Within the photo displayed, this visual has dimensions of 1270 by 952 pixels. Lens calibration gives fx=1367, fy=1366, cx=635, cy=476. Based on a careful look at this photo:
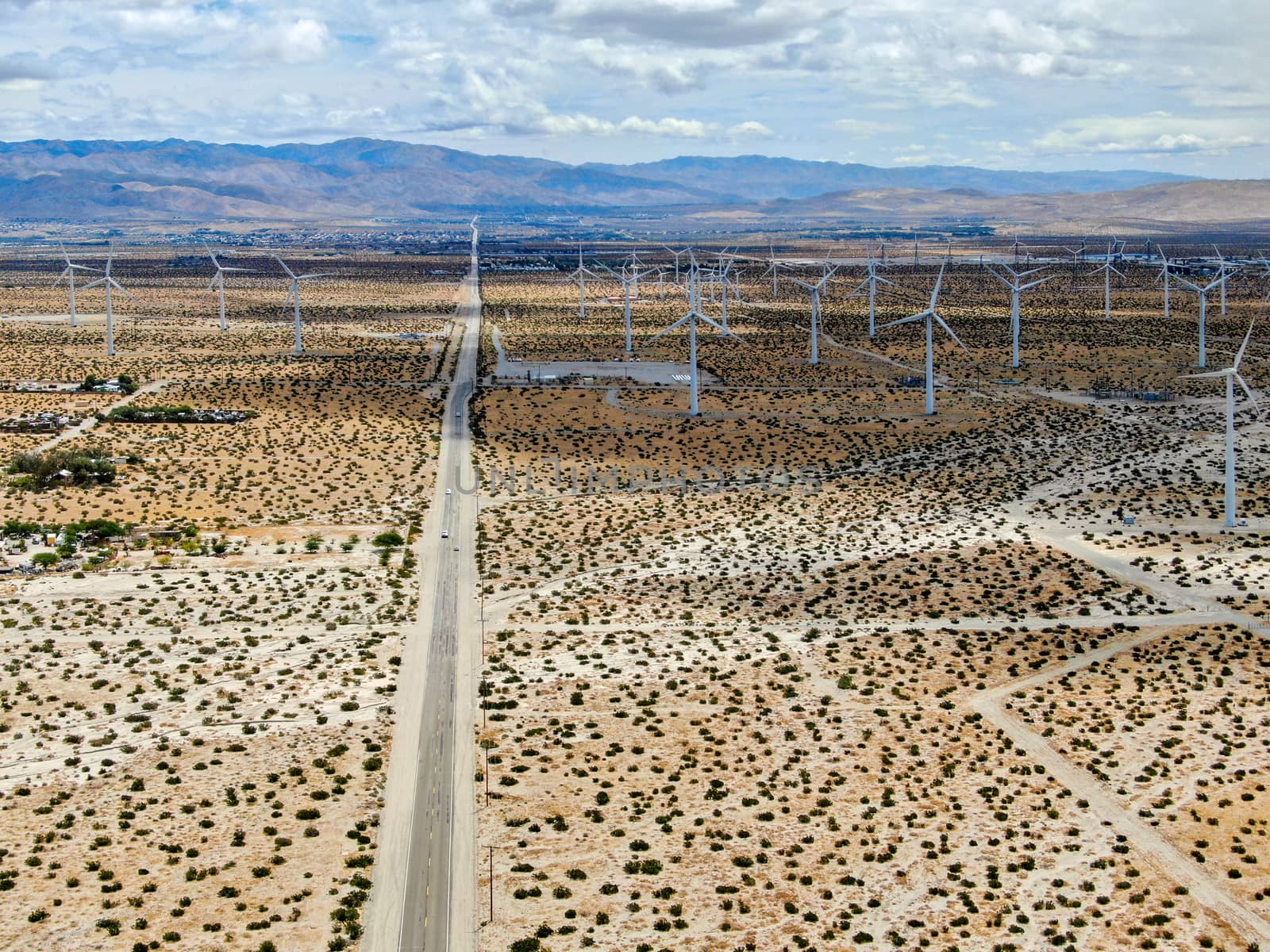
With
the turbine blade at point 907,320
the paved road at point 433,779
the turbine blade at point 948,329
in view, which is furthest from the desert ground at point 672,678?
the turbine blade at point 907,320

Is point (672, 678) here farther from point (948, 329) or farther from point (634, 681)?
point (948, 329)

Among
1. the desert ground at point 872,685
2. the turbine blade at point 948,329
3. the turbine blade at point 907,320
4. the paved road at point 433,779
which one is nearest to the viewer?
the paved road at point 433,779

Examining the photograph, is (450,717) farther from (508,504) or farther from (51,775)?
(508,504)

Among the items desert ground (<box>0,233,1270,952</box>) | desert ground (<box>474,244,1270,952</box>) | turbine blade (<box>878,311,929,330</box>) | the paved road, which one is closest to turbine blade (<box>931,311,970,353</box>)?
turbine blade (<box>878,311,929,330</box>)

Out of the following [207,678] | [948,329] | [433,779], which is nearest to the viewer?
[433,779]

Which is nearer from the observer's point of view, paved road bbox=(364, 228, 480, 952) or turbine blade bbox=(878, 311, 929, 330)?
paved road bbox=(364, 228, 480, 952)

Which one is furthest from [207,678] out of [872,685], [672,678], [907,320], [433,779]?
[907,320]

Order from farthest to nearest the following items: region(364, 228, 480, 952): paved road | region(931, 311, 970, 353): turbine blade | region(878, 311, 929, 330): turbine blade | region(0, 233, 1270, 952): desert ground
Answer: region(878, 311, 929, 330): turbine blade, region(931, 311, 970, 353): turbine blade, region(0, 233, 1270, 952): desert ground, region(364, 228, 480, 952): paved road

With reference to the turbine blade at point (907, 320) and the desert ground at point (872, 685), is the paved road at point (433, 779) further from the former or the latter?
the turbine blade at point (907, 320)

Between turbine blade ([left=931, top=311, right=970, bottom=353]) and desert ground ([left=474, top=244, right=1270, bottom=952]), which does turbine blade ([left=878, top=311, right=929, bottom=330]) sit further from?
desert ground ([left=474, top=244, right=1270, bottom=952])
